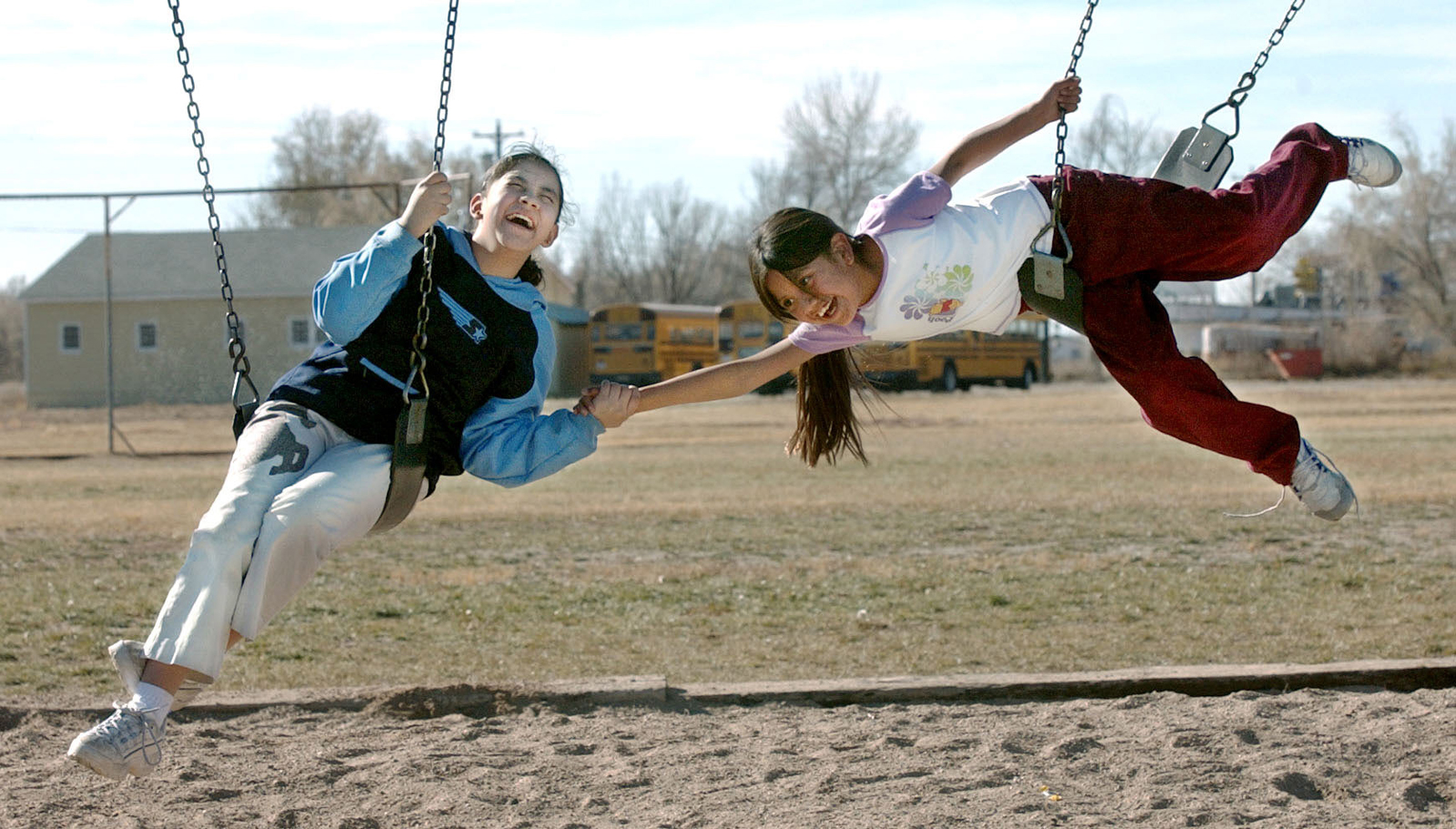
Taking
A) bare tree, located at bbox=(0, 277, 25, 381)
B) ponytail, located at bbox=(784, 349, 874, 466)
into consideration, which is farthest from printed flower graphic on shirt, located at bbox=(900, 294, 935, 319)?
bare tree, located at bbox=(0, 277, 25, 381)

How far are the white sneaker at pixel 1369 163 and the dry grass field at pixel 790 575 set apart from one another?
2.10 meters

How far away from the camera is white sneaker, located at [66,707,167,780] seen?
9.10ft

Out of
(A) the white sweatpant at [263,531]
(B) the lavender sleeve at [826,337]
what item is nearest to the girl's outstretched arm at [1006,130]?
(B) the lavender sleeve at [826,337]

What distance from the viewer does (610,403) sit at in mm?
3625

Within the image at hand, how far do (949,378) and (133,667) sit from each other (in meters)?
29.8

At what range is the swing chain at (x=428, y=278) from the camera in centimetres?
310

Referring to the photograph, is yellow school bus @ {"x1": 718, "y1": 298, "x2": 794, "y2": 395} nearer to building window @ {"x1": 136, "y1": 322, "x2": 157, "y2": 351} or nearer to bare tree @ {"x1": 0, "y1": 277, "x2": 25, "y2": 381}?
building window @ {"x1": 136, "y1": 322, "x2": 157, "y2": 351}

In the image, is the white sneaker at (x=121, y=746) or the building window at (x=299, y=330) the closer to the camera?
the white sneaker at (x=121, y=746)

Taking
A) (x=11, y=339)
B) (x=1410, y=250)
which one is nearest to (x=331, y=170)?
(x=11, y=339)

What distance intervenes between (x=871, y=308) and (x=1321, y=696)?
7.15 ft

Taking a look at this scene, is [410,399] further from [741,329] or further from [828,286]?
[741,329]

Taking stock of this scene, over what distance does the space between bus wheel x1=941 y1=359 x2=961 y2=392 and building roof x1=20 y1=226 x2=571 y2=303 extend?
8834mm

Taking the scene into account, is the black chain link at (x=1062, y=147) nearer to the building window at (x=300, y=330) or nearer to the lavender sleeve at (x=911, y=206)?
the lavender sleeve at (x=911, y=206)

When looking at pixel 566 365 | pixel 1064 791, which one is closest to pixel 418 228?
pixel 1064 791
